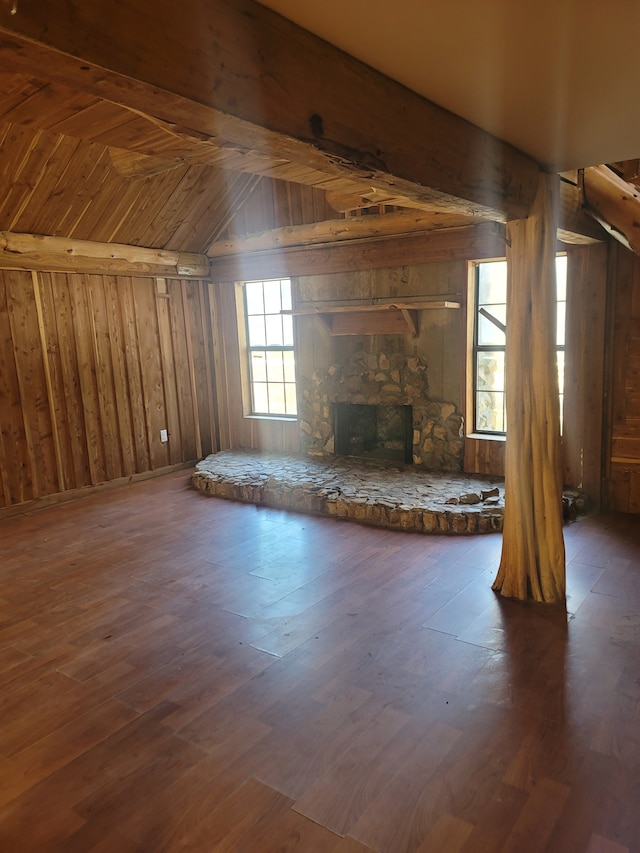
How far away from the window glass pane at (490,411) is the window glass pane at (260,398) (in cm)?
279

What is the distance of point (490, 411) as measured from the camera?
5535mm

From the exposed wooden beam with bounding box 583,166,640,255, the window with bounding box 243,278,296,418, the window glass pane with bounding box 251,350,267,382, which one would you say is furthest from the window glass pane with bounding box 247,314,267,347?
the exposed wooden beam with bounding box 583,166,640,255

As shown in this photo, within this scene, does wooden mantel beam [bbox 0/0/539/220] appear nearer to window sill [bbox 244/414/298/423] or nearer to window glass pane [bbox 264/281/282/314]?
window glass pane [bbox 264/281/282/314]

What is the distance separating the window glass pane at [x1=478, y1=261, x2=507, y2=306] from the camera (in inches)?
208

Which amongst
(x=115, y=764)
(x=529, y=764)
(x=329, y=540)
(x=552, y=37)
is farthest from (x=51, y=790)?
(x=552, y=37)

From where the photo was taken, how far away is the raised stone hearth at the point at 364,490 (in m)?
4.65

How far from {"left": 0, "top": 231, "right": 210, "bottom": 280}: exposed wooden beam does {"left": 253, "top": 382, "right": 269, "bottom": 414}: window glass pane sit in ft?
4.93

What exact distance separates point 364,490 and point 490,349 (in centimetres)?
177

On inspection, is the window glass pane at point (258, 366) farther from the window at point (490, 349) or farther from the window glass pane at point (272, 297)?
the window at point (490, 349)

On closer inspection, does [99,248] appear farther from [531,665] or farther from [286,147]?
[531,665]

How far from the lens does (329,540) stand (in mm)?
4578

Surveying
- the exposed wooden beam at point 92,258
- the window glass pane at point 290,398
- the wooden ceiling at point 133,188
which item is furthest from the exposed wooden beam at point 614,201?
the exposed wooden beam at point 92,258

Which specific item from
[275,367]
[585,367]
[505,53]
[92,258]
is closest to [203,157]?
[505,53]

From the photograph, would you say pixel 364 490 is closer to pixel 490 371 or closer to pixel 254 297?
pixel 490 371
